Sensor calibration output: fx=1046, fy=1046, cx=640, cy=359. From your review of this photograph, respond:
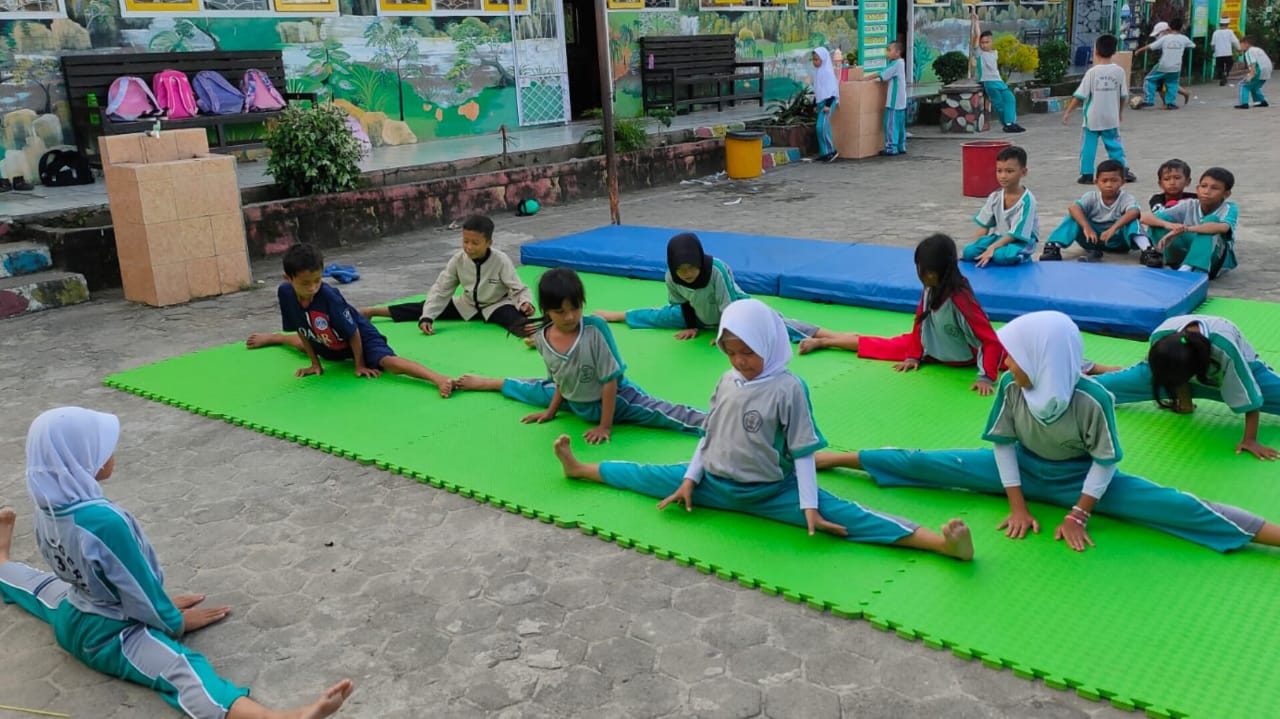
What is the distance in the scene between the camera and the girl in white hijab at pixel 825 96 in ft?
46.7

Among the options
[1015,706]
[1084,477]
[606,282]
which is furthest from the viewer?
[606,282]

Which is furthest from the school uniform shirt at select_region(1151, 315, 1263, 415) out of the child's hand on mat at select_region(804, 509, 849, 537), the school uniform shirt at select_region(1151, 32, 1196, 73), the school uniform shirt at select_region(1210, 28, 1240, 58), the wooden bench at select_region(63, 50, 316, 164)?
the school uniform shirt at select_region(1210, 28, 1240, 58)

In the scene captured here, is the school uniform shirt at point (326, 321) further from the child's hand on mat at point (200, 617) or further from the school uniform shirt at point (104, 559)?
the school uniform shirt at point (104, 559)

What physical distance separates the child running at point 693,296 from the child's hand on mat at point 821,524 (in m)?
2.13

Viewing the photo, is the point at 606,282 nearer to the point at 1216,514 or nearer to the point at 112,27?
the point at 1216,514

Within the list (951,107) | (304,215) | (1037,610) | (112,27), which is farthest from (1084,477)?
(951,107)

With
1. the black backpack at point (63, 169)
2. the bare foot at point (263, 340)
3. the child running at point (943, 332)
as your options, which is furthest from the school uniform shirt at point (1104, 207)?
the black backpack at point (63, 169)

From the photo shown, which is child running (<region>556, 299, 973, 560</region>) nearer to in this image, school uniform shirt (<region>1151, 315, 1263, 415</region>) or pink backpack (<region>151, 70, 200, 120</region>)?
school uniform shirt (<region>1151, 315, 1263, 415</region>)

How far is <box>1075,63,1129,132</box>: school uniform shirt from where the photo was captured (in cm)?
1069

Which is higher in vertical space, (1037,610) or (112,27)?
(112,27)

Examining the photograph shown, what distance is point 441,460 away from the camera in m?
4.66

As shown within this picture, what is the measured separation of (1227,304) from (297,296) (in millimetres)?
5467

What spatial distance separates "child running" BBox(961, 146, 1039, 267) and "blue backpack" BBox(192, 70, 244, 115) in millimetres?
8092

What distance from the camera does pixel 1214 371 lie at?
14.0 ft
